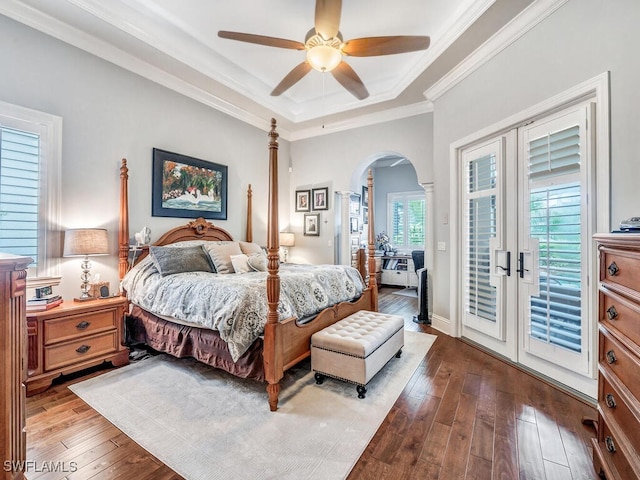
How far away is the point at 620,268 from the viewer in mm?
1327

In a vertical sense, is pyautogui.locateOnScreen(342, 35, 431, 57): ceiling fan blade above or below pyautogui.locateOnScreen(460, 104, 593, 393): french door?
above

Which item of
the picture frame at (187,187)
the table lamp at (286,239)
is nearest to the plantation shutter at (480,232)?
the table lamp at (286,239)

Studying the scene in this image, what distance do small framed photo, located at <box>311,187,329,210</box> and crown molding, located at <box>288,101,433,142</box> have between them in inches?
43.1

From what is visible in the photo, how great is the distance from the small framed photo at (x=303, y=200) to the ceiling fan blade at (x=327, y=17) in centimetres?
353

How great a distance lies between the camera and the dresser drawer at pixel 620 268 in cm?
120

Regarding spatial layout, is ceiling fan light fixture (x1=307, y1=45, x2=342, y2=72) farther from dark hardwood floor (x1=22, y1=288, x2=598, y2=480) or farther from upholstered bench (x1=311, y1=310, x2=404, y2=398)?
dark hardwood floor (x1=22, y1=288, x2=598, y2=480)

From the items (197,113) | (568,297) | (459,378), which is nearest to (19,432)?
(459,378)

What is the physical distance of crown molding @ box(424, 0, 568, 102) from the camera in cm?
255

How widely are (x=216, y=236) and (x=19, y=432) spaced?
3.57m

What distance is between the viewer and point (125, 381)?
8.55ft

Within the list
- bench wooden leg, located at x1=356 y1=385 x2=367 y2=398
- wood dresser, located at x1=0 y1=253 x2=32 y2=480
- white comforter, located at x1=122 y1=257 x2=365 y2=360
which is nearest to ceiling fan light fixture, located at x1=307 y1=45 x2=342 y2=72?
white comforter, located at x1=122 y1=257 x2=365 y2=360

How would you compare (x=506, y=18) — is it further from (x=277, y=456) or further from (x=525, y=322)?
(x=277, y=456)

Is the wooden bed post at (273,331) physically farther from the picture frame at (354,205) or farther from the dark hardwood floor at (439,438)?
the picture frame at (354,205)

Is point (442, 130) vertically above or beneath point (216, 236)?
above
